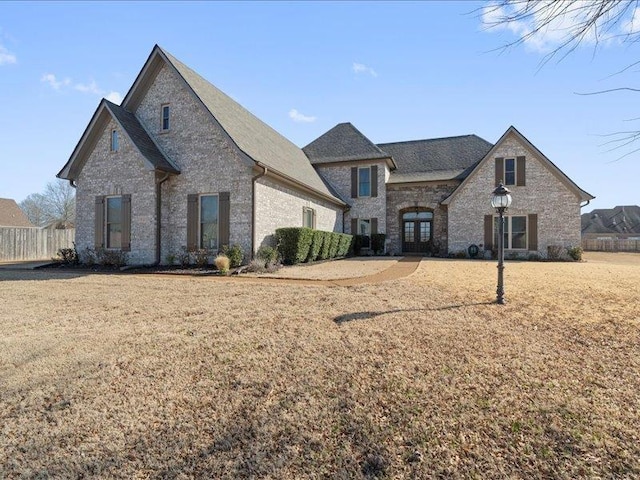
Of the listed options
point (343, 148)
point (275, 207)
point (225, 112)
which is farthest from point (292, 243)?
point (343, 148)

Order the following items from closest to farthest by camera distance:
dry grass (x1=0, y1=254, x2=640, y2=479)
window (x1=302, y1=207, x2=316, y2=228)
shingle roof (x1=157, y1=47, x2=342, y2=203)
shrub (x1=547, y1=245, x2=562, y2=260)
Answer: dry grass (x1=0, y1=254, x2=640, y2=479)
shingle roof (x1=157, y1=47, x2=342, y2=203)
window (x1=302, y1=207, x2=316, y2=228)
shrub (x1=547, y1=245, x2=562, y2=260)

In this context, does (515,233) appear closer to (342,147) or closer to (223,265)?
(342,147)

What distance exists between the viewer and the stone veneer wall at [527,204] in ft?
57.8

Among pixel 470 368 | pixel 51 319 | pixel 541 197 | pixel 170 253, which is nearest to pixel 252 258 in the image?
pixel 170 253

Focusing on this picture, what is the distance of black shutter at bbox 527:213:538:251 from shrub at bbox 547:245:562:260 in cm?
63

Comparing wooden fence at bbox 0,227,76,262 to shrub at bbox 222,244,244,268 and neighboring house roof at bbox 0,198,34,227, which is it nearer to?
neighboring house roof at bbox 0,198,34,227

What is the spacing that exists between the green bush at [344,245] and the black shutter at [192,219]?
275 inches

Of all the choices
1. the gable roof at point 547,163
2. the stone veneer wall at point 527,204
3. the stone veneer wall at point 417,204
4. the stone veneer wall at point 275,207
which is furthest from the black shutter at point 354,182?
the gable roof at point 547,163

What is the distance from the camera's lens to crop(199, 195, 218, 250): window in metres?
12.9

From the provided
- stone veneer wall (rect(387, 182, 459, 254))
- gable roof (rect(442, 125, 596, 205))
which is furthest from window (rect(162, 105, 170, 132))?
gable roof (rect(442, 125, 596, 205))

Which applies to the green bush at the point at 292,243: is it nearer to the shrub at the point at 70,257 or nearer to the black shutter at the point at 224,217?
the black shutter at the point at 224,217

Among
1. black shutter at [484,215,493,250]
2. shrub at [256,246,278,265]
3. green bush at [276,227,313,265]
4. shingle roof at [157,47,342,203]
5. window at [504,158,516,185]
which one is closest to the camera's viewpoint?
shrub at [256,246,278,265]

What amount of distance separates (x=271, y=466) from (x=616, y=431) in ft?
8.81

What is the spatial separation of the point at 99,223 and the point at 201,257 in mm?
4947
